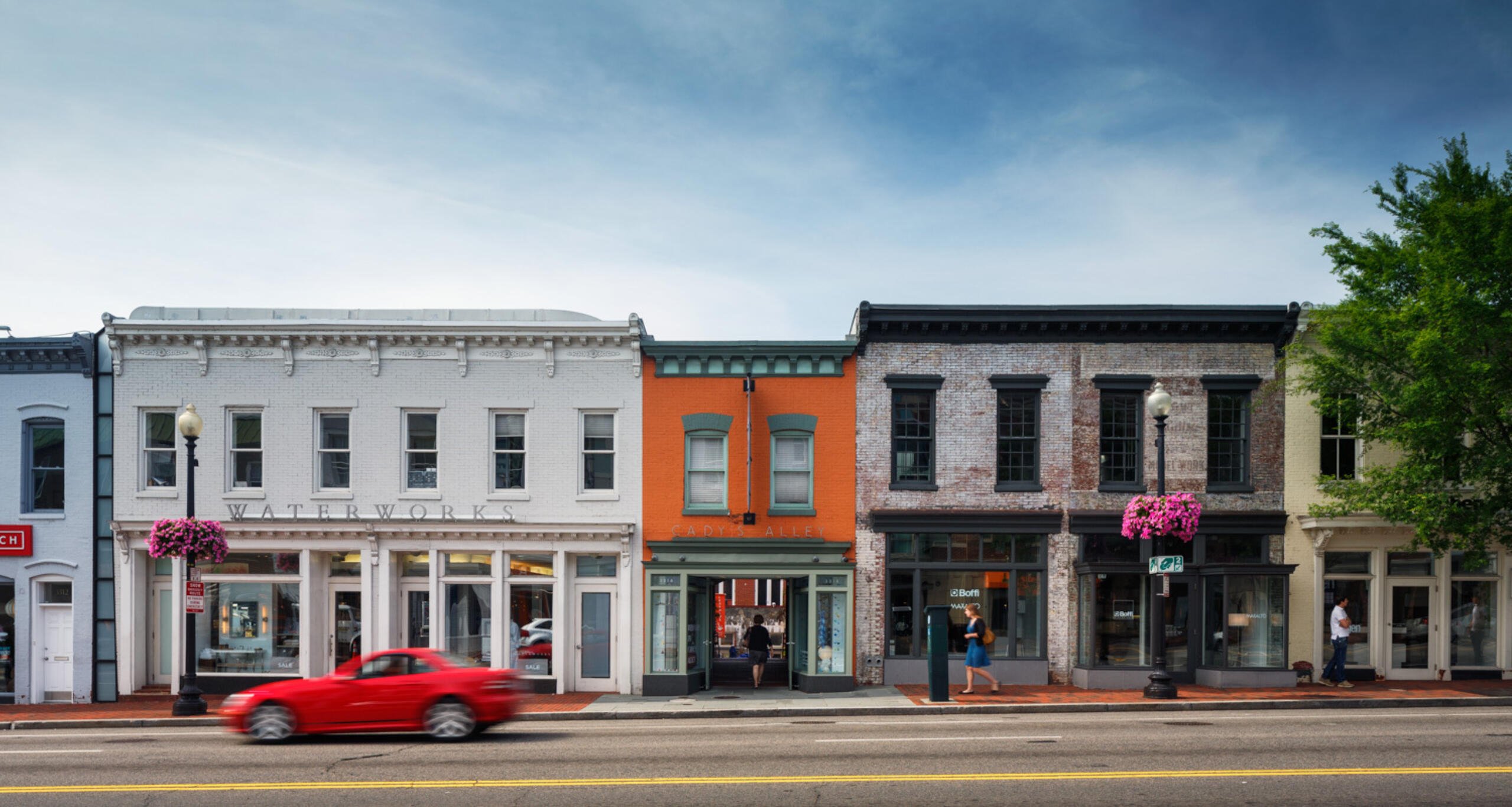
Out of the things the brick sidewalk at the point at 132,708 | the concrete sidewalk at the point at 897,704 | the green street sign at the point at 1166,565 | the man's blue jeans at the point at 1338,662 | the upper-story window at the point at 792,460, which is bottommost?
the brick sidewalk at the point at 132,708

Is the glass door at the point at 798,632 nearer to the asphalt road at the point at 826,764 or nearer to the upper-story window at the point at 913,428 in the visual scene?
the upper-story window at the point at 913,428

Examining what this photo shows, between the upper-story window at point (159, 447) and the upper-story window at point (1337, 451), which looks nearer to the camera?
the upper-story window at point (1337, 451)

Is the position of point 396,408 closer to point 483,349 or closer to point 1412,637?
point 483,349

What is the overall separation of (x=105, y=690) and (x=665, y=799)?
16.2 meters

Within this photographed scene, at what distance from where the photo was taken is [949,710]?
1722 cm

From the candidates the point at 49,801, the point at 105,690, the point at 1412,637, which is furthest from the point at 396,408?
the point at 1412,637

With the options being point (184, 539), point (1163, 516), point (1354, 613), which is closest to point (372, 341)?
point (184, 539)

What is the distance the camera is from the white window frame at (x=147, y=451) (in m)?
20.6

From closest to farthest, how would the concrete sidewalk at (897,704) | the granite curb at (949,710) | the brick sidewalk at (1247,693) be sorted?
the granite curb at (949,710)
the concrete sidewalk at (897,704)
the brick sidewalk at (1247,693)

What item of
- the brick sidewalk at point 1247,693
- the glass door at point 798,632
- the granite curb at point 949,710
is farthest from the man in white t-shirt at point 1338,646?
the glass door at point 798,632

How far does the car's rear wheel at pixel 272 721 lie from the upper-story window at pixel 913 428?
39.3 ft

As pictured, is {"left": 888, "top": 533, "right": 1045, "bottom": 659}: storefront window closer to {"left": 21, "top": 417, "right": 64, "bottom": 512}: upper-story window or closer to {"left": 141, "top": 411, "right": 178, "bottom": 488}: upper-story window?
{"left": 141, "top": 411, "right": 178, "bottom": 488}: upper-story window

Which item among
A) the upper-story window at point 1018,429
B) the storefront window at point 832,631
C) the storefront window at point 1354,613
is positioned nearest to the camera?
the storefront window at point 832,631

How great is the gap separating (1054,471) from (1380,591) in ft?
23.5
